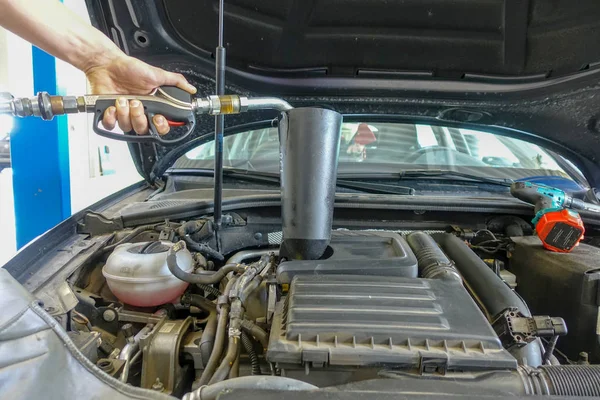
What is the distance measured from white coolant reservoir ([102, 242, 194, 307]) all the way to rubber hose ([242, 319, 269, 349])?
0.74 feet

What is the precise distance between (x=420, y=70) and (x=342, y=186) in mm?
434

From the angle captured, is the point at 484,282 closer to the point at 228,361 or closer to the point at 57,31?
the point at 228,361

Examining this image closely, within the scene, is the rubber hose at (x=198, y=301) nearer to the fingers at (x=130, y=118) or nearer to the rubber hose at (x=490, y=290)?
the fingers at (x=130, y=118)

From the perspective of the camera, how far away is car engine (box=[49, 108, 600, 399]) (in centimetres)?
52

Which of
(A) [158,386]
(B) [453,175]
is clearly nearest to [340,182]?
(B) [453,175]

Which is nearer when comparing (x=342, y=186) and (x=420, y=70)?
(x=420, y=70)

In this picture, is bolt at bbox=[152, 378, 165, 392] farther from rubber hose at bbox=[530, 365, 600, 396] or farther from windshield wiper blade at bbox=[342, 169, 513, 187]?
windshield wiper blade at bbox=[342, 169, 513, 187]

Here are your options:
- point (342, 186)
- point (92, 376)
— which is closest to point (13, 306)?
point (92, 376)

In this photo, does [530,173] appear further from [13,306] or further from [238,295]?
[13,306]

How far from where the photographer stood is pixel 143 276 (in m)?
0.79

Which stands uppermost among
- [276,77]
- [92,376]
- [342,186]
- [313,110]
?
[276,77]

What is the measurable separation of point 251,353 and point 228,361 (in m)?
0.07

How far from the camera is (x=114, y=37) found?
105 centimetres

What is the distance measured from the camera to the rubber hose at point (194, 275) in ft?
2.59
